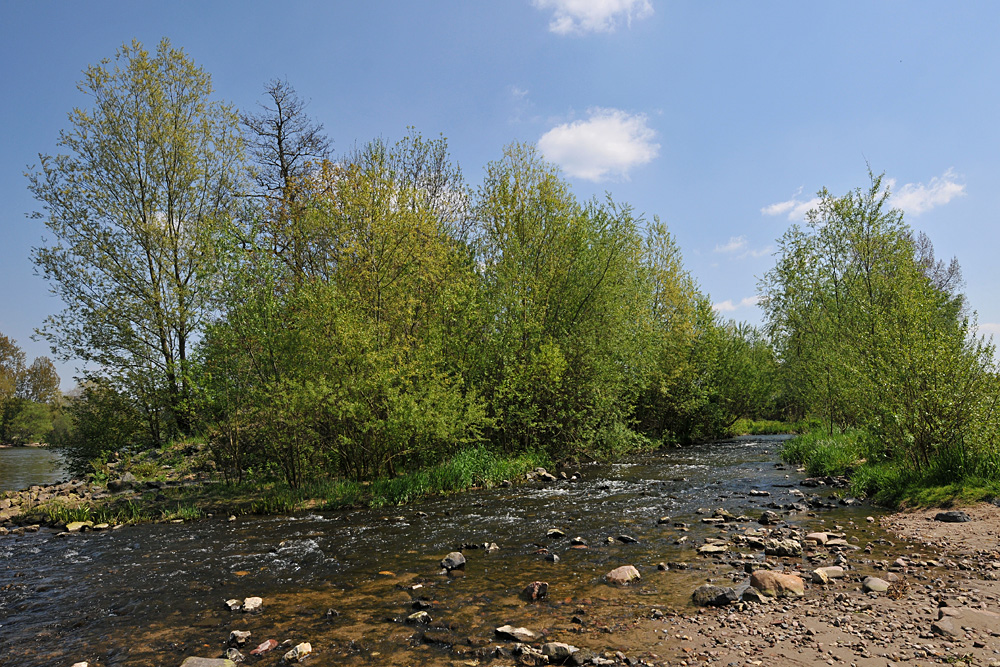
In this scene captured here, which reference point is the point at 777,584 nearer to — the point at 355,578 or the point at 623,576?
the point at 623,576

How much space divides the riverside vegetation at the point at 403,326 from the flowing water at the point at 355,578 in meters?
2.52

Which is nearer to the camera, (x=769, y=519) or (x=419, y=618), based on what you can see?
(x=419, y=618)

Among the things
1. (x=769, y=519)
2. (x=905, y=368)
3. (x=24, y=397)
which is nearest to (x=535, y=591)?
(x=769, y=519)

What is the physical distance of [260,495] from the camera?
48.3ft

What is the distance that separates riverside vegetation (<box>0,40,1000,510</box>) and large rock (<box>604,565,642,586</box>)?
8067mm

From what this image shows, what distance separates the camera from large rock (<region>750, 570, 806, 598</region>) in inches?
261

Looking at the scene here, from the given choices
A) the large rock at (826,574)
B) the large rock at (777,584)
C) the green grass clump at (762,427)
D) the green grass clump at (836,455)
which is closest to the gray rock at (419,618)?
the large rock at (777,584)

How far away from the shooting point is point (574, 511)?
506 inches

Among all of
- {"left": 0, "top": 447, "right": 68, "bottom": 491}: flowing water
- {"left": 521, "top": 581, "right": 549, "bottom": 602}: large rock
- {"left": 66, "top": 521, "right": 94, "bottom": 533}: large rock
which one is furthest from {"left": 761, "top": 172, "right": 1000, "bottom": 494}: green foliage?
{"left": 0, "top": 447, "right": 68, "bottom": 491}: flowing water

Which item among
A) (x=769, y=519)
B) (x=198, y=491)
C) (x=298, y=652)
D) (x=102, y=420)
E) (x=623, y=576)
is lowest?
(x=769, y=519)

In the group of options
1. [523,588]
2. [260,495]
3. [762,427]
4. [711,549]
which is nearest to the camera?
[523,588]

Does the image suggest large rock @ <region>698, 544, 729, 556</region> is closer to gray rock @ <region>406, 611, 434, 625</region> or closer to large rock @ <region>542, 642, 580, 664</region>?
large rock @ <region>542, 642, 580, 664</region>

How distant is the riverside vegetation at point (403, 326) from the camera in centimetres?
1383

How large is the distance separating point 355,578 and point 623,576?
13.2ft
